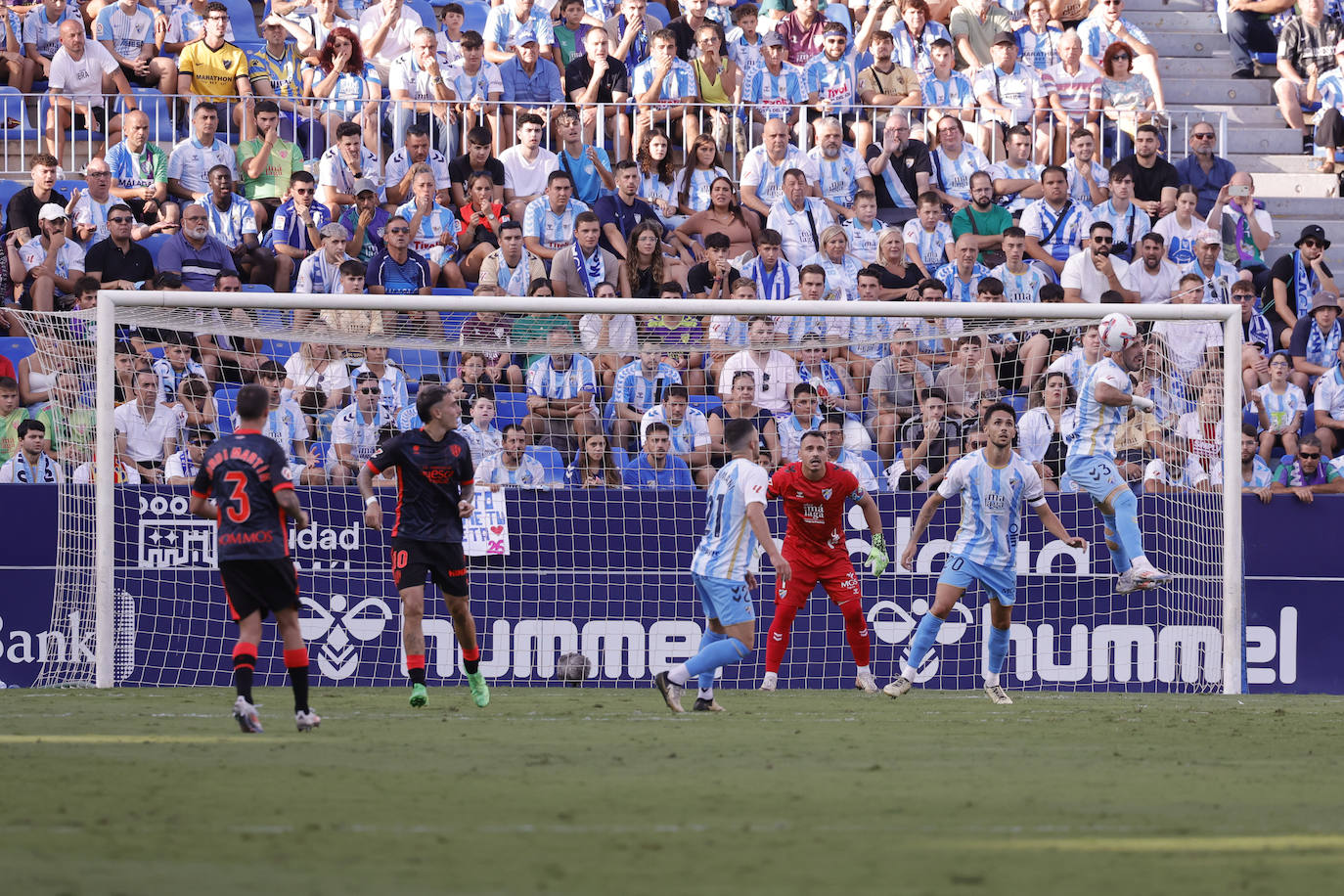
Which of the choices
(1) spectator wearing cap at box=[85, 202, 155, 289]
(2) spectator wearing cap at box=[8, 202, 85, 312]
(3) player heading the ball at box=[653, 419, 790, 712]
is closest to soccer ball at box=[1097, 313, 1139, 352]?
(3) player heading the ball at box=[653, 419, 790, 712]

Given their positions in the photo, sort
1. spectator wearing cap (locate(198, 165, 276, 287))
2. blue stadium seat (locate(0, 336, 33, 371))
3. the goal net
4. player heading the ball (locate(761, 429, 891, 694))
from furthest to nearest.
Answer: spectator wearing cap (locate(198, 165, 276, 287))
blue stadium seat (locate(0, 336, 33, 371))
the goal net
player heading the ball (locate(761, 429, 891, 694))

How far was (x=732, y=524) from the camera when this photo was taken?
11273 mm

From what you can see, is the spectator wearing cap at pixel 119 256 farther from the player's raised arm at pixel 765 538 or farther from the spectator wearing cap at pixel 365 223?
the player's raised arm at pixel 765 538

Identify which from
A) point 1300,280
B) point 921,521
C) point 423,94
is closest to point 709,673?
point 921,521

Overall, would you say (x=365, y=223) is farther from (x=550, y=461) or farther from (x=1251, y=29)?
(x=1251, y=29)

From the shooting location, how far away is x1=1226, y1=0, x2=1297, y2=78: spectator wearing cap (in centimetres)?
2148

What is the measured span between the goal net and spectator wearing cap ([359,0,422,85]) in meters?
5.14

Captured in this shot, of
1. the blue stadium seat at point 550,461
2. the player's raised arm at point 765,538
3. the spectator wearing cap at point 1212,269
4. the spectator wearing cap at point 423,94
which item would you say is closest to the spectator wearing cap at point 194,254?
the spectator wearing cap at point 423,94

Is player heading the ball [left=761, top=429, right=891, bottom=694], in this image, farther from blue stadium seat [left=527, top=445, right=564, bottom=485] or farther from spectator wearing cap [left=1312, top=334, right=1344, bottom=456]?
spectator wearing cap [left=1312, top=334, right=1344, bottom=456]

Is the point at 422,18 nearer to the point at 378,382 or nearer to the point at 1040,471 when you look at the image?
the point at 378,382

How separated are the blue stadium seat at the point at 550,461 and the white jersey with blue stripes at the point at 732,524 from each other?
3267 millimetres

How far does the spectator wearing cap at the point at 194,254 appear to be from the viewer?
51.1 feet

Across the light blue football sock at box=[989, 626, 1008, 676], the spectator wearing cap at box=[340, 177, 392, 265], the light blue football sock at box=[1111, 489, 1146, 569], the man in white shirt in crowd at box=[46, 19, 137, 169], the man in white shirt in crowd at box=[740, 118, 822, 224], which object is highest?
the man in white shirt in crowd at box=[46, 19, 137, 169]

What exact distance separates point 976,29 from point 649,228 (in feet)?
20.3
